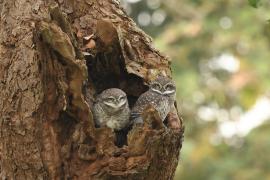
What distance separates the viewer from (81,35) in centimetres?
446

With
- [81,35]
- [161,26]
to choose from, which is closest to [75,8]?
[81,35]

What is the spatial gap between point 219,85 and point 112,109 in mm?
5778

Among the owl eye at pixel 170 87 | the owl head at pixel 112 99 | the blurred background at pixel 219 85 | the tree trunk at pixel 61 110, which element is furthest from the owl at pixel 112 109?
the blurred background at pixel 219 85

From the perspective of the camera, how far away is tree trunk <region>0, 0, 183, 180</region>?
12.1 feet

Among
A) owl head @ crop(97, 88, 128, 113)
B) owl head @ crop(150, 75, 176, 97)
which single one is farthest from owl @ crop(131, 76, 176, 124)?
owl head @ crop(97, 88, 128, 113)

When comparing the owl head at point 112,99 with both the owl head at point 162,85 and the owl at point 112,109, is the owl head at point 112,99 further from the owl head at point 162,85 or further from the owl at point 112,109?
the owl head at point 162,85

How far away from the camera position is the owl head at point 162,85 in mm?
4477

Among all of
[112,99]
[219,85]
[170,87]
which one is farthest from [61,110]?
[219,85]

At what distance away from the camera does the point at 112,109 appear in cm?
437

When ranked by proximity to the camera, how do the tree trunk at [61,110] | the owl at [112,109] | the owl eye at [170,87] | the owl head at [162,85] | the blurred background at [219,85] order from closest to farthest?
the tree trunk at [61,110] < the owl at [112,109] < the owl head at [162,85] < the owl eye at [170,87] < the blurred background at [219,85]

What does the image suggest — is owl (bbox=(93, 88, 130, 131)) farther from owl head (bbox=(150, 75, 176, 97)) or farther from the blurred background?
the blurred background

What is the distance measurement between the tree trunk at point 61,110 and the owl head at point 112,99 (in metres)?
0.11

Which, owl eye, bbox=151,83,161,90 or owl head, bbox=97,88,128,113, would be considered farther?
owl eye, bbox=151,83,161,90

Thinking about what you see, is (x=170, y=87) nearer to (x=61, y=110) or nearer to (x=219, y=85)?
(x=61, y=110)
